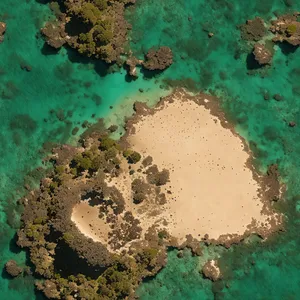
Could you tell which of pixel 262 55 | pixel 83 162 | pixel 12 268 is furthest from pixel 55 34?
pixel 12 268

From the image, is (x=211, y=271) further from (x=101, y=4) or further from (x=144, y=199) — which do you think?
(x=101, y=4)

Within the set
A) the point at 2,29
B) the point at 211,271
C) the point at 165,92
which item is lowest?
the point at 211,271

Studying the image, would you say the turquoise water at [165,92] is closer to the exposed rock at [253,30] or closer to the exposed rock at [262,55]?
the exposed rock at [253,30]

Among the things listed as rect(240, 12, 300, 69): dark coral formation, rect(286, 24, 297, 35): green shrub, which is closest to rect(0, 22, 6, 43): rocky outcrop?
rect(240, 12, 300, 69): dark coral formation

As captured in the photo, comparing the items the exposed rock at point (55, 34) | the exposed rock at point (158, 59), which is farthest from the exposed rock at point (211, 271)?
the exposed rock at point (55, 34)

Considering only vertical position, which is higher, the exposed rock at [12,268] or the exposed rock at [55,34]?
the exposed rock at [55,34]
